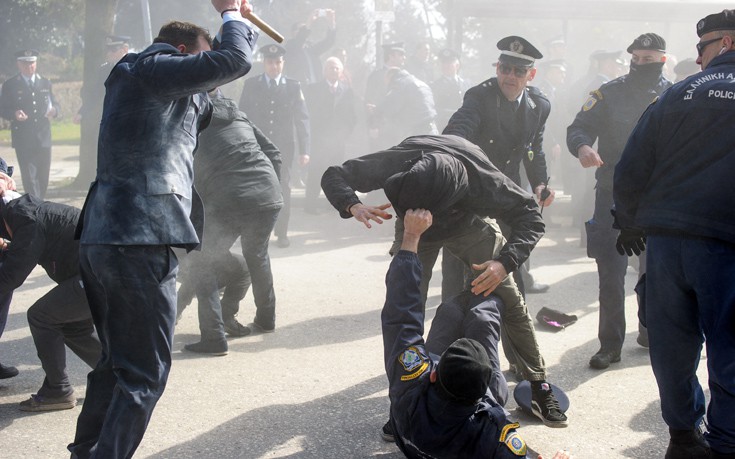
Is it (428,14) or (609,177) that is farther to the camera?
(428,14)

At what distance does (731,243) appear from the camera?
3.21 meters

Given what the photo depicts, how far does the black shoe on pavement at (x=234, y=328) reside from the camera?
5688mm

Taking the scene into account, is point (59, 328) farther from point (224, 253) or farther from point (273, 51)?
point (273, 51)

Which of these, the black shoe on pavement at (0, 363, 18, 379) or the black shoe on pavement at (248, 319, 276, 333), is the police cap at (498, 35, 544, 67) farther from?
the black shoe on pavement at (0, 363, 18, 379)

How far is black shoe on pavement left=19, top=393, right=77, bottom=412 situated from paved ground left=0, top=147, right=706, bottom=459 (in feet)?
0.18

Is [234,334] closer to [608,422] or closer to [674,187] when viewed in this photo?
[608,422]

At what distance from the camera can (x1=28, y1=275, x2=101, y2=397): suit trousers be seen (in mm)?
4227

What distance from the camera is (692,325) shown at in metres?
3.38

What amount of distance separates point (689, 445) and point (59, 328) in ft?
9.96

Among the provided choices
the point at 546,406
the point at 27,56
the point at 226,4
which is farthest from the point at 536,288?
the point at 27,56

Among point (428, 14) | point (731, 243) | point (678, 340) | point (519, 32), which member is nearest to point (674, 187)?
point (731, 243)

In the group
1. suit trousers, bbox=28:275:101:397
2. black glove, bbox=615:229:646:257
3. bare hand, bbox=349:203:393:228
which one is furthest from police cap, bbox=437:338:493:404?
suit trousers, bbox=28:275:101:397

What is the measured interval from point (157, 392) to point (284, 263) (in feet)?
16.0

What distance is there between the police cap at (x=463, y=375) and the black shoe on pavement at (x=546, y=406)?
54.9 inches
